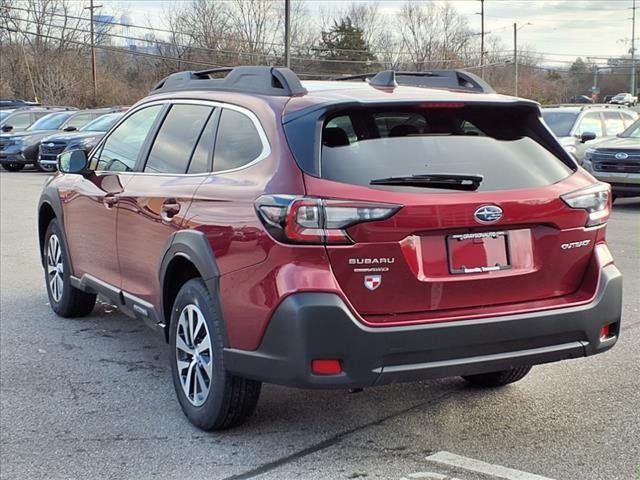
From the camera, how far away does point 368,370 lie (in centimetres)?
358

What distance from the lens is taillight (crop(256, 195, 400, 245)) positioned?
11.6 ft

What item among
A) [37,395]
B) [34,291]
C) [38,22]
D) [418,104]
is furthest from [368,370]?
[38,22]

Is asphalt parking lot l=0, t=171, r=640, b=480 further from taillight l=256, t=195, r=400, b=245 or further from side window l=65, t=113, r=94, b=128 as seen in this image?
side window l=65, t=113, r=94, b=128

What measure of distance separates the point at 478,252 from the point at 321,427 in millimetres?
1330

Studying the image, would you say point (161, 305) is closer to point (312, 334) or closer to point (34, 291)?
point (312, 334)

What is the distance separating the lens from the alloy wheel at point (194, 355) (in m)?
4.25

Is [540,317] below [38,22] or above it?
below

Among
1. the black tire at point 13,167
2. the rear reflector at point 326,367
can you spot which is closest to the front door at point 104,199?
the rear reflector at point 326,367

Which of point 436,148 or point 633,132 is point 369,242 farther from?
point 633,132

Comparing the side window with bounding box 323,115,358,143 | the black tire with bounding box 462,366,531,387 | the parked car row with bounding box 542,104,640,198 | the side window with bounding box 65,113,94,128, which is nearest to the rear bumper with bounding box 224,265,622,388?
the side window with bounding box 323,115,358,143

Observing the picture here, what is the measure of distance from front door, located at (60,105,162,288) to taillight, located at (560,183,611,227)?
2.74m

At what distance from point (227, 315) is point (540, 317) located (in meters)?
1.51

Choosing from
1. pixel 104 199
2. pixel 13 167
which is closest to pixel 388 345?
pixel 104 199

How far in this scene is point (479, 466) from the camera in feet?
12.3
